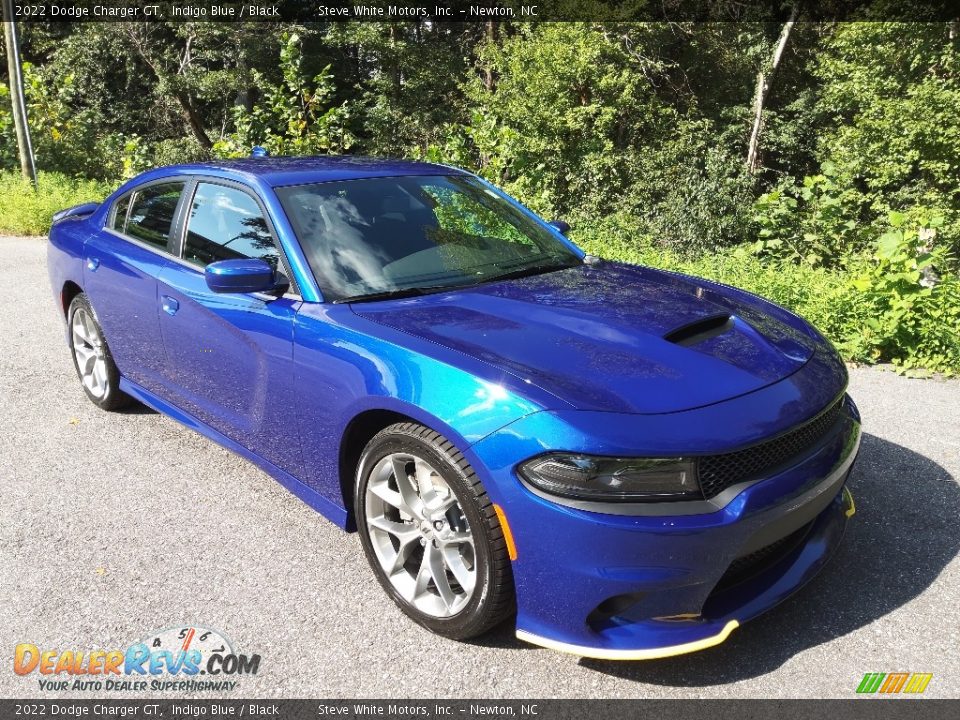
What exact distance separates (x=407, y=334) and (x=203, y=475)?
6.29 feet

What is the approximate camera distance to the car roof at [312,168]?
3.79m

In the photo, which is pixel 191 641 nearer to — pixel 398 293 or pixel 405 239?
pixel 398 293

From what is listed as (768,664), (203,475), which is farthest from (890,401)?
(203,475)

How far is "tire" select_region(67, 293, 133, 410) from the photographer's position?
4930 millimetres

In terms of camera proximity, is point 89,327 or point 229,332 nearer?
point 229,332

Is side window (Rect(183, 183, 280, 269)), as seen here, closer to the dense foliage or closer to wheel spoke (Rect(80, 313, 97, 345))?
wheel spoke (Rect(80, 313, 97, 345))

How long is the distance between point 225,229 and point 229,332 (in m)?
0.58

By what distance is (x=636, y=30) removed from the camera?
910 inches

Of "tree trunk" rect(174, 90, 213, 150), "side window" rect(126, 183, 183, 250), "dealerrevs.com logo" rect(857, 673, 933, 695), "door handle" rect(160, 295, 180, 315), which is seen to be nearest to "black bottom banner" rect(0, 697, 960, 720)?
"dealerrevs.com logo" rect(857, 673, 933, 695)

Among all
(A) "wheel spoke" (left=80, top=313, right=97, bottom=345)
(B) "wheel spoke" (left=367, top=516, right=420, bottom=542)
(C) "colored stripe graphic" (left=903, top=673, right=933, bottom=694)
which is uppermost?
(B) "wheel spoke" (left=367, top=516, right=420, bottom=542)

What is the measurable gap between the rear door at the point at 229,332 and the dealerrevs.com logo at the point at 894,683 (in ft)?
7.27

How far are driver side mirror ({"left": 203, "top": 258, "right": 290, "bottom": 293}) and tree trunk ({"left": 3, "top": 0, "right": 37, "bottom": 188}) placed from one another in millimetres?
14936

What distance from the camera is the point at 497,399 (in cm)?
249

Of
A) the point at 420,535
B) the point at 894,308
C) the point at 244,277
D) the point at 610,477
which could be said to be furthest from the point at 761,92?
the point at 610,477
